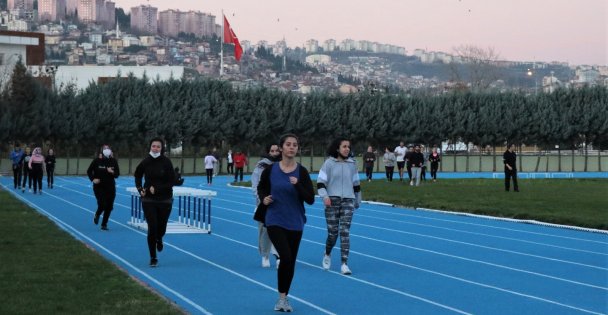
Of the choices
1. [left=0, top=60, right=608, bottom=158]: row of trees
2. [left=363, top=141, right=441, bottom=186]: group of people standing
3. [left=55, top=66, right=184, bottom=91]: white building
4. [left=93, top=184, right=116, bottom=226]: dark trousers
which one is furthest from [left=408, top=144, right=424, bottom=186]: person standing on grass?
[left=55, top=66, right=184, bottom=91]: white building

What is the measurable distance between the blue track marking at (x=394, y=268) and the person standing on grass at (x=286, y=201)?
0.63 meters

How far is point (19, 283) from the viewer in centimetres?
1313

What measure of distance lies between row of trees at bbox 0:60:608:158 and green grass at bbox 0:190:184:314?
46.5m

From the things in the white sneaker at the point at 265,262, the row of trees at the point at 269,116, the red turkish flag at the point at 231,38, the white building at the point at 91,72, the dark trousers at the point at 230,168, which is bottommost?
the dark trousers at the point at 230,168

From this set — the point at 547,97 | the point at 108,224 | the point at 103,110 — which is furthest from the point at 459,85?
the point at 108,224

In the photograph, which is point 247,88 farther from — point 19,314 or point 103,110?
point 19,314

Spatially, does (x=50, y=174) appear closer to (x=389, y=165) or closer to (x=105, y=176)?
(x=389, y=165)

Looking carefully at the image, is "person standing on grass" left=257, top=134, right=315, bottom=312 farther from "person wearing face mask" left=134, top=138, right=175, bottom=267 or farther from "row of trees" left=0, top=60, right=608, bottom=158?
"row of trees" left=0, top=60, right=608, bottom=158

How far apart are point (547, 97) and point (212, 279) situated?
67523 millimetres

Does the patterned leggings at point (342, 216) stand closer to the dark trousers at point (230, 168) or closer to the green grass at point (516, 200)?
the green grass at point (516, 200)

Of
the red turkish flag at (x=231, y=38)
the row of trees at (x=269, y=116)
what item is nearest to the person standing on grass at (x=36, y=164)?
the row of trees at (x=269, y=116)

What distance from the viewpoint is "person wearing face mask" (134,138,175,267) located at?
16.0m

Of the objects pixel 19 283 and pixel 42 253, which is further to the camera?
pixel 42 253

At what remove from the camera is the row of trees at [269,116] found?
6562 cm
